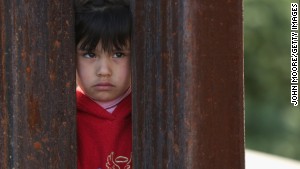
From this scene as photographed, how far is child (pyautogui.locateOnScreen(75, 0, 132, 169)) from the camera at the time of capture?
188 cm

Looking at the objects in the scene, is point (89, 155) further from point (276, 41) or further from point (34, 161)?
point (276, 41)

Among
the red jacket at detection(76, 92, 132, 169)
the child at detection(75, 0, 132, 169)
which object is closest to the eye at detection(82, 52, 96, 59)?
the child at detection(75, 0, 132, 169)

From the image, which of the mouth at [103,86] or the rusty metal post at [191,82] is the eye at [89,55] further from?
the rusty metal post at [191,82]

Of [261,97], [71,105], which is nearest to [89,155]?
[71,105]

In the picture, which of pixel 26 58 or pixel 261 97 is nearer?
pixel 26 58

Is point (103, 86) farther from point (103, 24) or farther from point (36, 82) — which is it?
point (36, 82)

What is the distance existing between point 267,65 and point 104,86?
736cm

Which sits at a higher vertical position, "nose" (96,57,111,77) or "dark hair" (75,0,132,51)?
"dark hair" (75,0,132,51)

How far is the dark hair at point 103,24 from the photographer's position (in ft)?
6.00

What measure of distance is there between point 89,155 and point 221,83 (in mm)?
661

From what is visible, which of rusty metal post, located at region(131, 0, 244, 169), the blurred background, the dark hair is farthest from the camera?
the blurred background

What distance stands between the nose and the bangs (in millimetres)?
34

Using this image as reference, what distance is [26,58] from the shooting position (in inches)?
55.7

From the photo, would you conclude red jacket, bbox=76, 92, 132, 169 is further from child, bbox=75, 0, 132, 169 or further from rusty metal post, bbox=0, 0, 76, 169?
rusty metal post, bbox=0, 0, 76, 169
